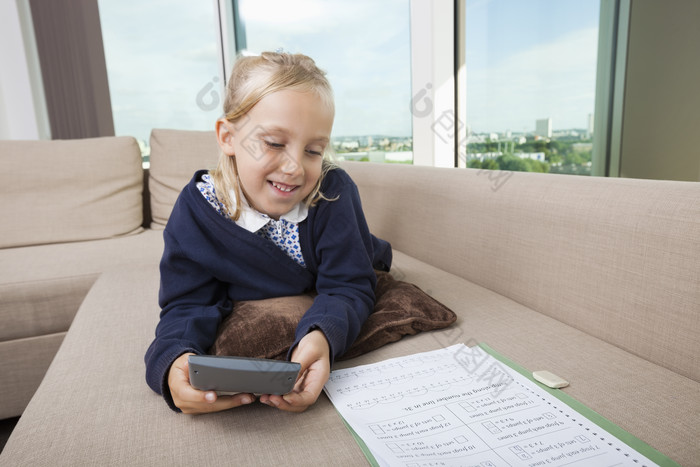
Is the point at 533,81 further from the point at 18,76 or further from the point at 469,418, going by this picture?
the point at 18,76

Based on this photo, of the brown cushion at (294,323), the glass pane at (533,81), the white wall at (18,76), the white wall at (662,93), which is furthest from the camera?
the white wall at (18,76)

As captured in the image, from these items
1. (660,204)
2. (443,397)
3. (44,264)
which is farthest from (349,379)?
(44,264)

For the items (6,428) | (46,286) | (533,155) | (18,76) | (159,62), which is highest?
(159,62)

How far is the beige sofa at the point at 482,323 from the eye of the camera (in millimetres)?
588

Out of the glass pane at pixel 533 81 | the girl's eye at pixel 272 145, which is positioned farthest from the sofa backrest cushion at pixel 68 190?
the glass pane at pixel 533 81

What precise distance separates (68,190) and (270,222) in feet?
4.55

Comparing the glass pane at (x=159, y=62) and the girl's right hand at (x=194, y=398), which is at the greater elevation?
the glass pane at (x=159, y=62)

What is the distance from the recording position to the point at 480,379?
2.31ft

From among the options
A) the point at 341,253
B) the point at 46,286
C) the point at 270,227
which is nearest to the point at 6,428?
the point at 46,286

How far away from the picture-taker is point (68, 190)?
1.91 meters

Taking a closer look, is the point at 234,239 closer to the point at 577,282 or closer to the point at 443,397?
the point at 443,397

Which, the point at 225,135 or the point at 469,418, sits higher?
the point at 225,135

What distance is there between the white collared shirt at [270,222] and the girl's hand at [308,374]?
29cm

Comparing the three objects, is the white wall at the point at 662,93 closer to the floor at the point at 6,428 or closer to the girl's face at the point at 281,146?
the girl's face at the point at 281,146
